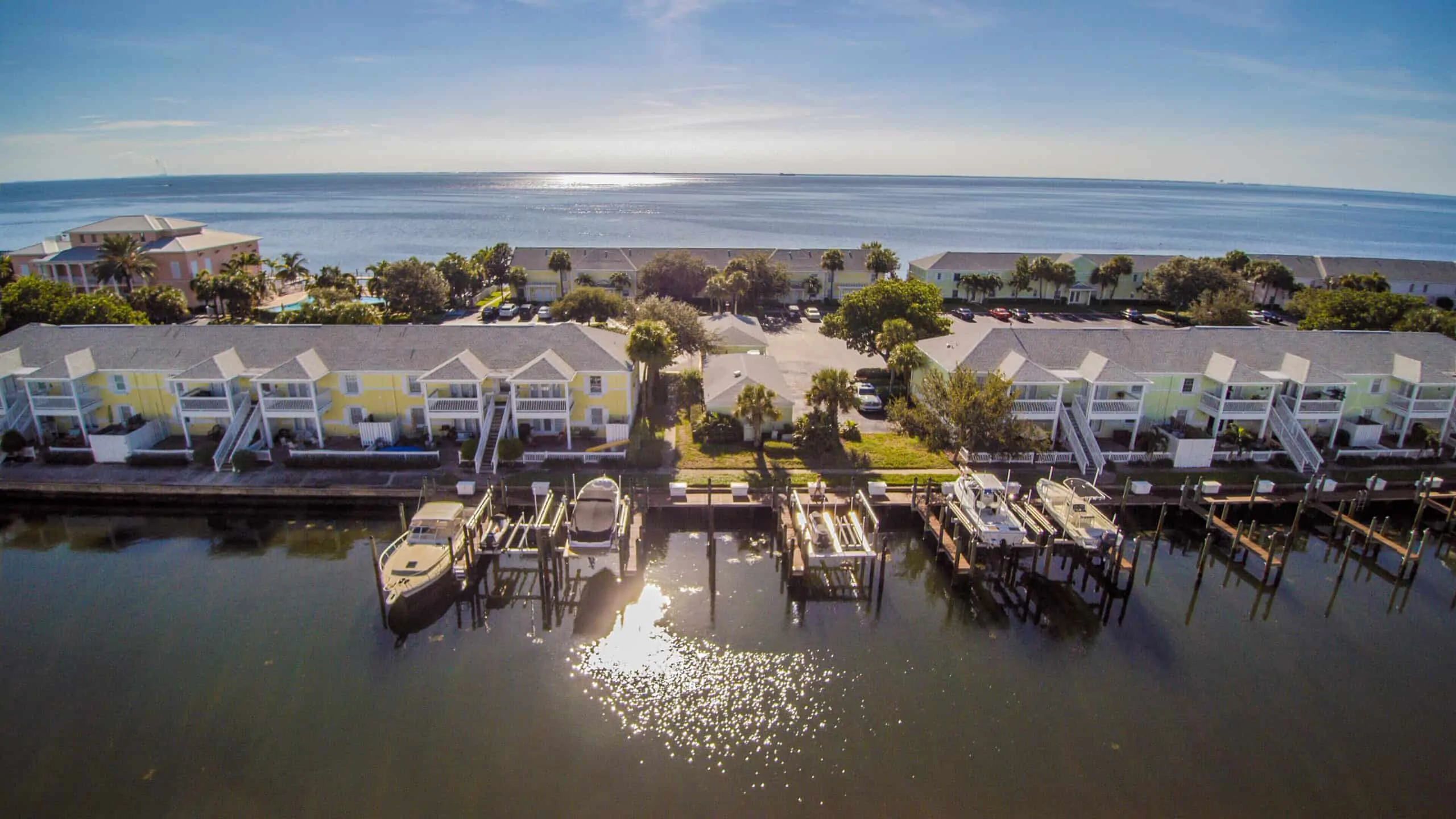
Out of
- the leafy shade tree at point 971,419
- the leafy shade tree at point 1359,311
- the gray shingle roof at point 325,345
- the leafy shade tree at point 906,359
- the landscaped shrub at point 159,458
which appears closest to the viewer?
the leafy shade tree at point 971,419

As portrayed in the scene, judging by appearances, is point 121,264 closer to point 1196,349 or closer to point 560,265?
point 560,265

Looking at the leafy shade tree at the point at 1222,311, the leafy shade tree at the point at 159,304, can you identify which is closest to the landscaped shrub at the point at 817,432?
the leafy shade tree at the point at 1222,311

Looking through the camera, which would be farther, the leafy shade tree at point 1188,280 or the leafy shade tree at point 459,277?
the leafy shade tree at point 459,277

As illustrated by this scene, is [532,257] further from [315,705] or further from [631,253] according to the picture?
[315,705]

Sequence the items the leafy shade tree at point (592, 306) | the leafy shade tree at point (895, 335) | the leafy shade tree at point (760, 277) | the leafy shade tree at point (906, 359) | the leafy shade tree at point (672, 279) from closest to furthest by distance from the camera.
→ 1. the leafy shade tree at point (906, 359)
2. the leafy shade tree at point (895, 335)
3. the leafy shade tree at point (592, 306)
4. the leafy shade tree at point (760, 277)
5. the leafy shade tree at point (672, 279)

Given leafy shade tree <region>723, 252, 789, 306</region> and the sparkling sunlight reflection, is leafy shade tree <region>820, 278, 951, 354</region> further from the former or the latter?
the sparkling sunlight reflection

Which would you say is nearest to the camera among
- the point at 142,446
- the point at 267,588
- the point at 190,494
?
the point at 267,588

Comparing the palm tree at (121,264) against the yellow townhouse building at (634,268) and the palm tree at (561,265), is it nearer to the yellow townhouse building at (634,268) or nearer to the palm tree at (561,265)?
the yellow townhouse building at (634,268)

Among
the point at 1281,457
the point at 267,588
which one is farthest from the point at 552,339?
the point at 1281,457
